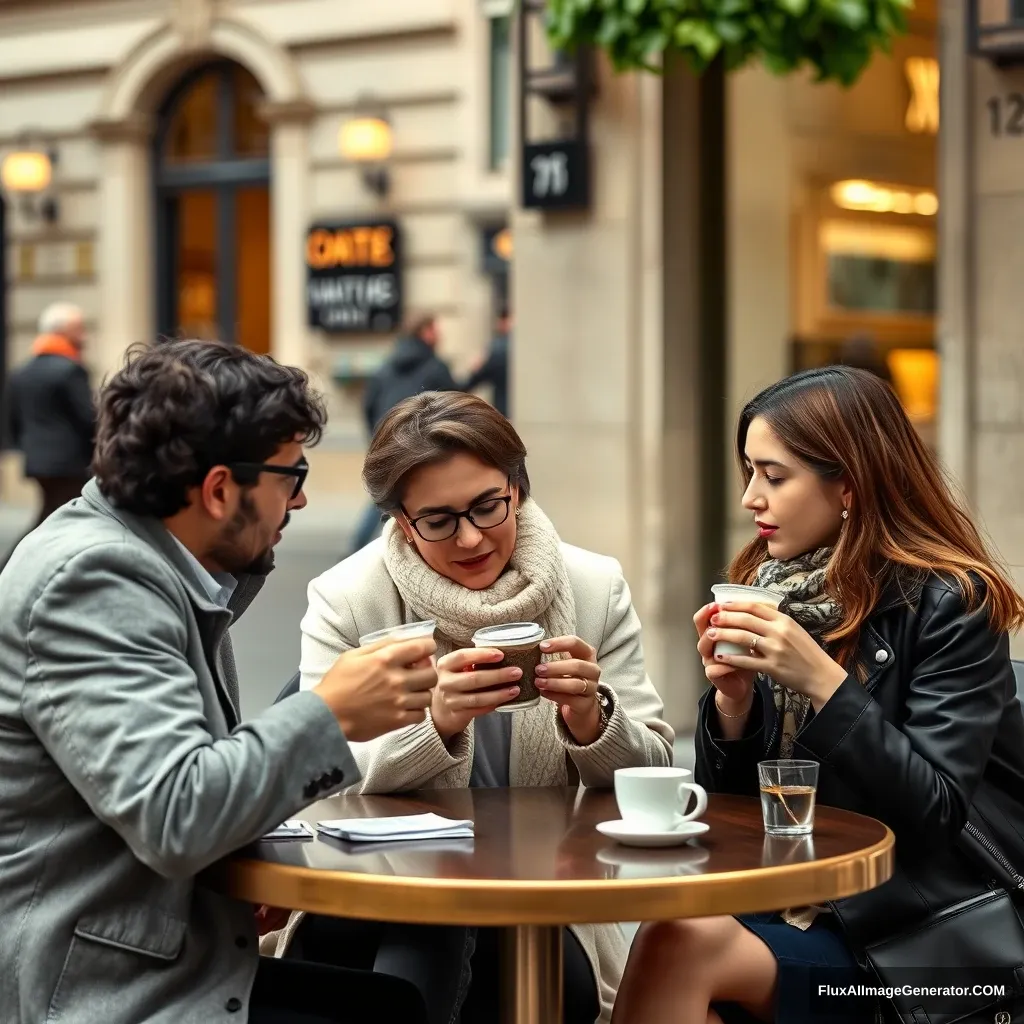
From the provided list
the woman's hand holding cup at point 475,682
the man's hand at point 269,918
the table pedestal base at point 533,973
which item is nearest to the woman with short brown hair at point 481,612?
the woman's hand holding cup at point 475,682

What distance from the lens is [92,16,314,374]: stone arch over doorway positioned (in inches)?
656

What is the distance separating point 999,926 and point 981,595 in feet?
1.79

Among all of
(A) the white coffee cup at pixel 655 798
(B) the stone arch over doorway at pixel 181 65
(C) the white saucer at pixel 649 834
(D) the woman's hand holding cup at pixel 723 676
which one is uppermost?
(B) the stone arch over doorway at pixel 181 65

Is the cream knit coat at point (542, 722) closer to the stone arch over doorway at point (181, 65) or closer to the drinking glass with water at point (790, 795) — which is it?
the drinking glass with water at point (790, 795)

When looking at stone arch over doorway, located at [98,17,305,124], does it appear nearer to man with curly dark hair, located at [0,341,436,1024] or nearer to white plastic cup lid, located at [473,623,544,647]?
white plastic cup lid, located at [473,623,544,647]

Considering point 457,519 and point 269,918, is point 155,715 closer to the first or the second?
point 269,918

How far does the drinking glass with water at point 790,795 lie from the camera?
2686 mm

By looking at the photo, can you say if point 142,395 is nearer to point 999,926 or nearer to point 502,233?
point 999,926

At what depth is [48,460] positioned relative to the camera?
10945 mm

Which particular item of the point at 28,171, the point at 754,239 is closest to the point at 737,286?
the point at 754,239

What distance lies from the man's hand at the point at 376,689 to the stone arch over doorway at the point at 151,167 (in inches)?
561

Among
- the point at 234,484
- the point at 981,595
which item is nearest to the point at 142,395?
the point at 234,484

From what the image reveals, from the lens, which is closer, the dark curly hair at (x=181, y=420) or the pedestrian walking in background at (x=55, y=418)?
the dark curly hair at (x=181, y=420)

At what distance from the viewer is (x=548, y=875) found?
2.42 m
